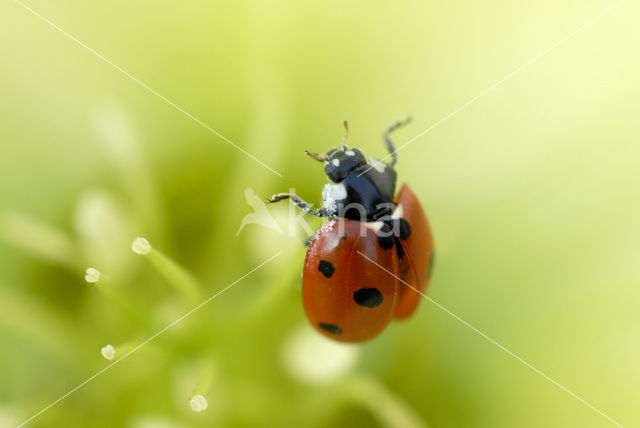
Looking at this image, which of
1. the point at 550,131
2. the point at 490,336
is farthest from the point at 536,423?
the point at 550,131

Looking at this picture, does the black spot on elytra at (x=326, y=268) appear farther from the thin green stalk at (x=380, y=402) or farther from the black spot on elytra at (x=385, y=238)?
the thin green stalk at (x=380, y=402)

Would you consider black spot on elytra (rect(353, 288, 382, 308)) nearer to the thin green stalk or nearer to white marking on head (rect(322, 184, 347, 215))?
white marking on head (rect(322, 184, 347, 215))

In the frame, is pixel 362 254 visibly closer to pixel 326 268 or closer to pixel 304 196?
pixel 326 268

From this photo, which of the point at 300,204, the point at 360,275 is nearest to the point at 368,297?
the point at 360,275

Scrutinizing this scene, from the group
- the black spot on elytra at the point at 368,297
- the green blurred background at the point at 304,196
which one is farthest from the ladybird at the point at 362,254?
the green blurred background at the point at 304,196

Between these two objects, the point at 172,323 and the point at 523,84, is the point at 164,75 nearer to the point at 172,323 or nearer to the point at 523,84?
the point at 172,323
